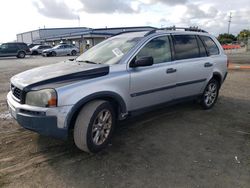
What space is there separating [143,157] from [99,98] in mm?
1064

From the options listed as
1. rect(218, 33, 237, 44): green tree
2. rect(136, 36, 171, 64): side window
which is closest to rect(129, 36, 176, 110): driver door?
rect(136, 36, 171, 64): side window

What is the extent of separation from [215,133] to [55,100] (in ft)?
9.55

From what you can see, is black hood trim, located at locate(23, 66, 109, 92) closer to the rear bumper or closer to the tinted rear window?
the rear bumper

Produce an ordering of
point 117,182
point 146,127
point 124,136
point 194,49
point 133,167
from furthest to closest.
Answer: point 194,49
point 146,127
point 124,136
point 133,167
point 117,182

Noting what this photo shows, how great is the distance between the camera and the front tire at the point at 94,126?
11.6 feet

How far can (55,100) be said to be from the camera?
3307 mm

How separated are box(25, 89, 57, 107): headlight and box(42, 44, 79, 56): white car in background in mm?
28457

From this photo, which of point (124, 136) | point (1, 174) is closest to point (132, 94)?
point (124, 136)

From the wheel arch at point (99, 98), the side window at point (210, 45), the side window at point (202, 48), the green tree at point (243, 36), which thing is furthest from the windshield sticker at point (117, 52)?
the green tree at point (243, 36)

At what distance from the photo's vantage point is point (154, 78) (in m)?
4.46

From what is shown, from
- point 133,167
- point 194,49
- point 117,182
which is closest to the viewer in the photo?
point 117,182

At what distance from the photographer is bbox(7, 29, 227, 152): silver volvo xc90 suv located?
3393mm

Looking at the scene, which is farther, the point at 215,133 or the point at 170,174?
the point at 215,133

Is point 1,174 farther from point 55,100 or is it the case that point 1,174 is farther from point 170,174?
point 170,174
